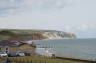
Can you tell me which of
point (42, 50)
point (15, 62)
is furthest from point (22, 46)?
point (15, 62)

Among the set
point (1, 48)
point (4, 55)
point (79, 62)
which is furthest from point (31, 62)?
point (1, 48)

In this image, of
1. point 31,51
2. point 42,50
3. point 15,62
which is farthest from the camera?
point 42,50

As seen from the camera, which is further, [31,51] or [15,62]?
[31,51]

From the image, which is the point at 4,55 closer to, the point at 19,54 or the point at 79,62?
the point at 19,54

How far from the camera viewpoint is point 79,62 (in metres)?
52.6

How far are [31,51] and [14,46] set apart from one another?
7.68m

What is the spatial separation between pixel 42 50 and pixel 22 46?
9.52m

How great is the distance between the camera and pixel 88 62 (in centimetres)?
5200

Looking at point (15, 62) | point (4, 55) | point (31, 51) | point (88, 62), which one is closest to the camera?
point (88, 62)

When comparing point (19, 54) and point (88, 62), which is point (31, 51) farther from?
point (88, 62)

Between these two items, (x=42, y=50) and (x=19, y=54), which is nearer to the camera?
(x=19, y=54)

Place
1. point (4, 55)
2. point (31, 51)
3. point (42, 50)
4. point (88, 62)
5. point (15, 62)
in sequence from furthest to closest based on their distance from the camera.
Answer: point (42, 50) → point (31, 51) → point (4, 55) → point (15, 62) → point (88, 62)

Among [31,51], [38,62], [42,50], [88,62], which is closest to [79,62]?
[88,62]

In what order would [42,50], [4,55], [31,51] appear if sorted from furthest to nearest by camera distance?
[42,50] → [31,51] → [4,55]
